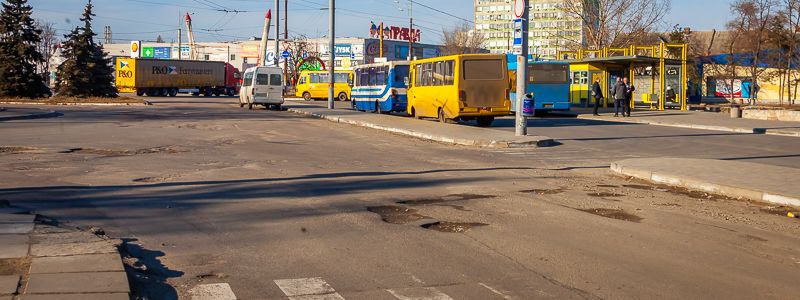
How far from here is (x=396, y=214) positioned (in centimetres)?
995

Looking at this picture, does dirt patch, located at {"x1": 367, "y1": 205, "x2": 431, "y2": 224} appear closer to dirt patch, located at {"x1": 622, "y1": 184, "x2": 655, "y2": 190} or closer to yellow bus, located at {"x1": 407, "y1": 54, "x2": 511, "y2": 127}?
dirt patch, located at {"x1": 622, "y1": 184, "x2": 655, "y2": 190}

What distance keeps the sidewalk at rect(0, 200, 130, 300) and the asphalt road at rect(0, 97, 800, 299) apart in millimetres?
379

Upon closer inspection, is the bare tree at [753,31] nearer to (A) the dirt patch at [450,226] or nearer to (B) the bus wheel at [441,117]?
(B) the bus wheel at [441,117]

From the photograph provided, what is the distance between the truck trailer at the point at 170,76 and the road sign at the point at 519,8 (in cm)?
5235

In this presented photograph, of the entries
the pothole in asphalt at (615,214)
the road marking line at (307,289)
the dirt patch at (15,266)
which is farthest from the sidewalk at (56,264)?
the pothole in asphalt at (615,214)

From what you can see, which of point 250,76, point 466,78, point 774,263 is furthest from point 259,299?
point 250,76

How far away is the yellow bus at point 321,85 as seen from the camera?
65062 millimetres

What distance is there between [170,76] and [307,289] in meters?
69.0

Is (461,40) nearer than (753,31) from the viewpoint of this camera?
No

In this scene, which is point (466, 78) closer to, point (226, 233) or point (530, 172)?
point (530, 172)

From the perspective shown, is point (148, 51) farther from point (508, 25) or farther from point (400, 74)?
point (400, 74)

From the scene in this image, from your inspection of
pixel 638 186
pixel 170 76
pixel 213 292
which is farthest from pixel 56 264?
pixel 170 76

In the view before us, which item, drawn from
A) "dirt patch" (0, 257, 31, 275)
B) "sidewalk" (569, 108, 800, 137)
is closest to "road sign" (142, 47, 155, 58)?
"sidewalk" (569, 108, 800, 137)

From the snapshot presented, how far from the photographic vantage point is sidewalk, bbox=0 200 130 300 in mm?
5805
